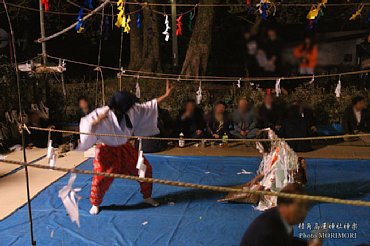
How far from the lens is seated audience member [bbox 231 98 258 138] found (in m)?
7.01

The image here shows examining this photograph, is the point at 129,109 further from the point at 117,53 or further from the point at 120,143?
the point at 117,53

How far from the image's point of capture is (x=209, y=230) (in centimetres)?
385

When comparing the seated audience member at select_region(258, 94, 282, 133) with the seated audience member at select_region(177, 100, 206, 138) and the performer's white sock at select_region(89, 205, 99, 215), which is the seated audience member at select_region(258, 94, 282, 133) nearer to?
the seated audience member at select_region(177, 100, 206, 138)

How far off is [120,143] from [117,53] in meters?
11.5

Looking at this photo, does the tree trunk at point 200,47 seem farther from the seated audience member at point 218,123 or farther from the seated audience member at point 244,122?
the seated audience member at point 244,122

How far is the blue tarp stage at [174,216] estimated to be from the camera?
3.70m

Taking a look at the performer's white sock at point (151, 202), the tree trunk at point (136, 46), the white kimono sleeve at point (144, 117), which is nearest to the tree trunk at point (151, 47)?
the tree trunk at point (136, 46)

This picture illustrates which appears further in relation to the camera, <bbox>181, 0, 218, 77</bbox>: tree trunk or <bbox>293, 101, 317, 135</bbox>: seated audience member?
<bbox>181, 0, 218, 77</bbox>: tree trunk

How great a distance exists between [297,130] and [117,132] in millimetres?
3477

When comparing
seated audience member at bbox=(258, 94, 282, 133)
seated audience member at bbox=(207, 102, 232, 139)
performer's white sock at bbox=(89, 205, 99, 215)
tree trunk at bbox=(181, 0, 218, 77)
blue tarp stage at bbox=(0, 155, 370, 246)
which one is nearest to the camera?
blue tarp stage at bbox=(0, 155, 370, 246)

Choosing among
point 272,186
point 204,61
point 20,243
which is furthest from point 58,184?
point 204,61

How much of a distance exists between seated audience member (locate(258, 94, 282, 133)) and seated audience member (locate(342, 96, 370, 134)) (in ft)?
3.94

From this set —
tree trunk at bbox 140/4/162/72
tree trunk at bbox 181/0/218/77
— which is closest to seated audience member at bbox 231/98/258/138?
tree trunk at bbox 181/0/218/77

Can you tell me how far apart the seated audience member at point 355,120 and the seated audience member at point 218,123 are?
208cm
